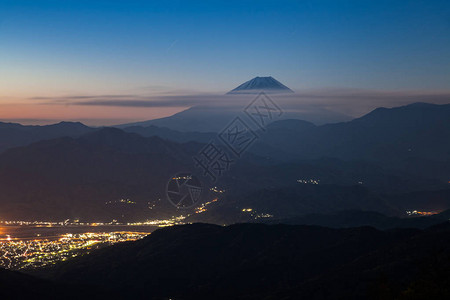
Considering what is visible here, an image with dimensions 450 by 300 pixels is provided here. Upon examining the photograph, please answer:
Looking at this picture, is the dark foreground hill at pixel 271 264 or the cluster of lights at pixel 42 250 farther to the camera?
the cluster of lights at pixel 42 250

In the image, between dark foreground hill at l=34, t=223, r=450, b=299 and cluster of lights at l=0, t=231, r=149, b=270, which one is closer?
dark foreground hill at l=34, t=223, r=450, b=299

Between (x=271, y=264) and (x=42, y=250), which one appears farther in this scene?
(x=42, y=250)

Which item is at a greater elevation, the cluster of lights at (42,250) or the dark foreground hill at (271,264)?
the dark foreground hill at (271,264)

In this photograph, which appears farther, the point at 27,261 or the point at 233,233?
the point at 27,261

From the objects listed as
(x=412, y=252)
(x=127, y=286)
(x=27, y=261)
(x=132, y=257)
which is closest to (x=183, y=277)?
(x=127, y=286)

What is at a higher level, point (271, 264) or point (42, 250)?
point (271, 264)

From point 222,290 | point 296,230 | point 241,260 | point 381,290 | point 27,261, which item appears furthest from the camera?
point 27,261

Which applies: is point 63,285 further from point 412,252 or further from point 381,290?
point 412,252

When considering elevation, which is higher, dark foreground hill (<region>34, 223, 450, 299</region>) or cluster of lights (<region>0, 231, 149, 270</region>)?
dark foreground hill (<region>34, 223, 450, 299</region>)
